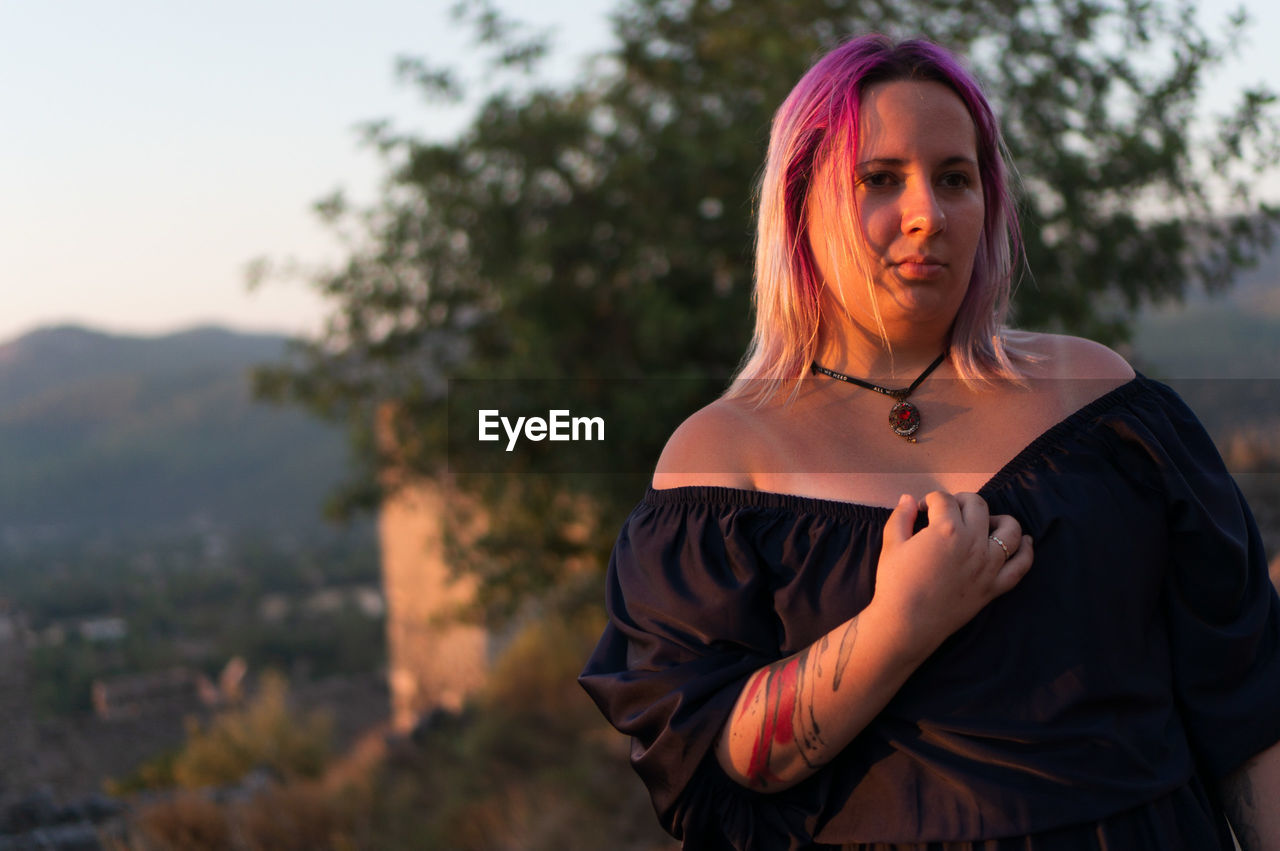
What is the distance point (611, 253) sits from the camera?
6090 millimetres

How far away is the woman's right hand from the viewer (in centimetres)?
124

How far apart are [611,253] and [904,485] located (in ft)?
15.9

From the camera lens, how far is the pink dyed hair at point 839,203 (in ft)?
4.72

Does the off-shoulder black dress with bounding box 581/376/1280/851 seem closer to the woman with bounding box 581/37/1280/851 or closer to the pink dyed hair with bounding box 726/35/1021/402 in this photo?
the woman with bounding box 581/37/1280/851

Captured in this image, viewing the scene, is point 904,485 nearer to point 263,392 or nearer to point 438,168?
point 438,168

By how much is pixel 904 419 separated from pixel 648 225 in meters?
4.39

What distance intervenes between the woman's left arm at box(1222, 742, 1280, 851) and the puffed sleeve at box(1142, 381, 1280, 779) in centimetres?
2

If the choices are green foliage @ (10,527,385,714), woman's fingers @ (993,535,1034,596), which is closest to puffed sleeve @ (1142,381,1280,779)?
woman's fingers @ (993,535,1034,596)

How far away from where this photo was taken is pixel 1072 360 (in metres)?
1.50

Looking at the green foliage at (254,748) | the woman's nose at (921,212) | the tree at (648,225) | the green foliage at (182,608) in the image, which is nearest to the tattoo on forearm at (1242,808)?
the woman's nose at (921,212)

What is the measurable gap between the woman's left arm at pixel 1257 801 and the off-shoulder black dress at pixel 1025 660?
0.10 ft

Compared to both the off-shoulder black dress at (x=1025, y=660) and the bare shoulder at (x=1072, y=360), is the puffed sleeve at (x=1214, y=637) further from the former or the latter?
the bare shoulder at (x=1072, y=360)

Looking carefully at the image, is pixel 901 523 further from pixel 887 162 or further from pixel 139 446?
pixel 139 446

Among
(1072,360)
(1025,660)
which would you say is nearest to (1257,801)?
(1025,660)
